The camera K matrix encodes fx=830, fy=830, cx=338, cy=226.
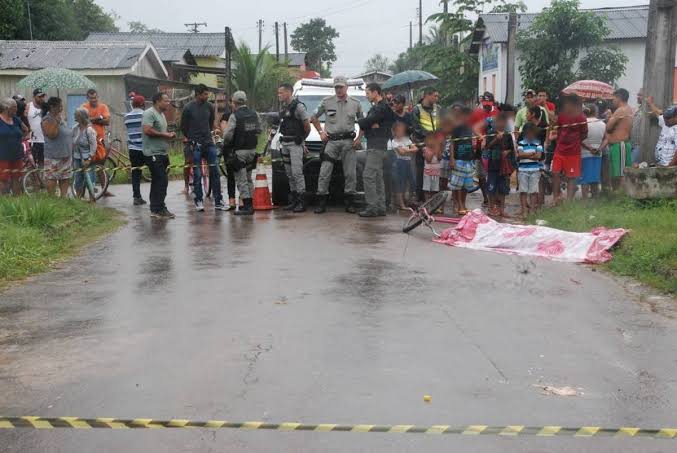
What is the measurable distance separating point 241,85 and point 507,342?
37.4m

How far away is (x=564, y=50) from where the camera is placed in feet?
95.9

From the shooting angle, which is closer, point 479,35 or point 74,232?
point 74,232

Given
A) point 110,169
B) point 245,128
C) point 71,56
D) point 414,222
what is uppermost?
point 71,56

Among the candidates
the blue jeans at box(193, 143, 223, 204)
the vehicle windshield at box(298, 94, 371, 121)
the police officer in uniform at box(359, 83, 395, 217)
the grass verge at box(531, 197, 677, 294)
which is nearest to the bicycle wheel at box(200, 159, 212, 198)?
the blue jeans at box(193, 143, 223, 204)

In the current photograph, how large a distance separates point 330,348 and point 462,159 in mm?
7527

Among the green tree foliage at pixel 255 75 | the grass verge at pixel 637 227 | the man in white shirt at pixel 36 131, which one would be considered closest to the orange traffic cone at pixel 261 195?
the grass verge at pixel 637 227

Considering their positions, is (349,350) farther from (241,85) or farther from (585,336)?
(241,85)

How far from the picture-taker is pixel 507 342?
19.9 feet

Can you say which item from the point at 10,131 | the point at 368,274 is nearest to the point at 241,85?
the point at 10,131

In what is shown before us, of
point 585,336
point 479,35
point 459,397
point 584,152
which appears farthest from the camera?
point 479,35

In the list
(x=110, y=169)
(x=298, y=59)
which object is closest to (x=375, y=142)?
(x=110, y=169)

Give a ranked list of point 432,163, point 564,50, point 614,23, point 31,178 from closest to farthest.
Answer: point 432,163
point 31,178
point 564,50
point 614,23

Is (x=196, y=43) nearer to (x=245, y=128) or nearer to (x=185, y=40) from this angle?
(x=185, y=40)

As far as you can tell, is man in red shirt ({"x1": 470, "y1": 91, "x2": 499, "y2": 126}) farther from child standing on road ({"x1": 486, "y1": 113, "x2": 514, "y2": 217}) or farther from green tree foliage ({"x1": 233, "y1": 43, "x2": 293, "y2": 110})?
green tree foliage ({"x1": 233, "y1": 43, "x2": 293, "y2": 110})
